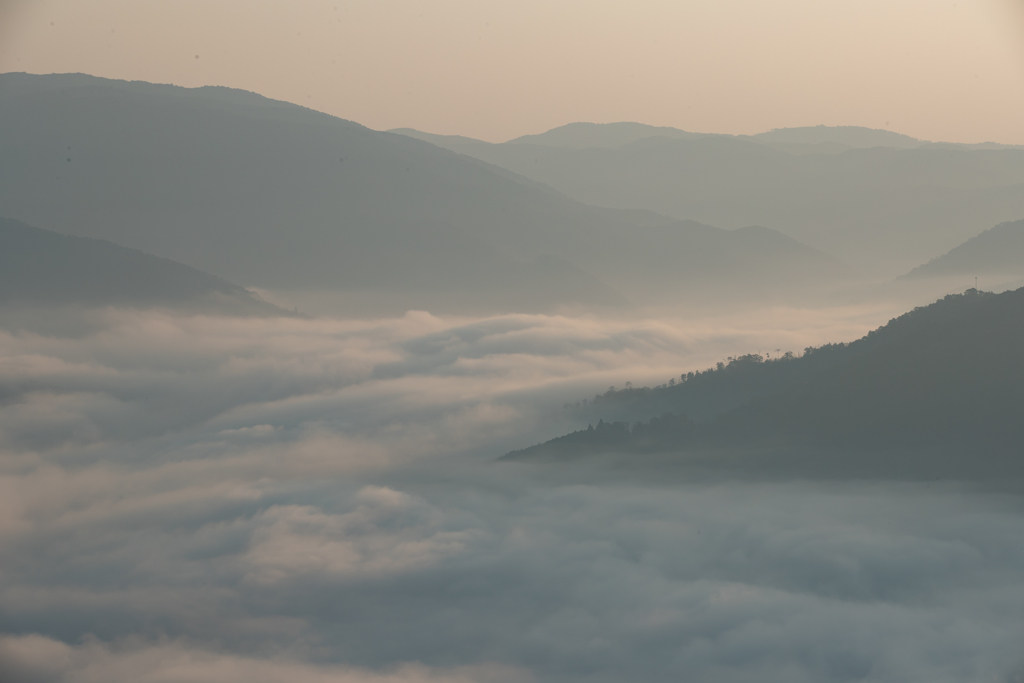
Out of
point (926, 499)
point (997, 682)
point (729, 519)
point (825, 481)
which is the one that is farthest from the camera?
point (729, 519)

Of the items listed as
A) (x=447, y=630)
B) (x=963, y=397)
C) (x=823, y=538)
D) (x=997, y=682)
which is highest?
(x=963, y=397)

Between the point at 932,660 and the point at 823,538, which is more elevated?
the point at 823,538

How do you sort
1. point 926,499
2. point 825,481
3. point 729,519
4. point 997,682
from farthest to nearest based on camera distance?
1. point 729,519
2. point 825,481
3. point 926,499
4. point 997,682

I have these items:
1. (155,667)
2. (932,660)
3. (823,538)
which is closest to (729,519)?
(823,538)

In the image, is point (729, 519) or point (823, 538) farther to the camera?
point (729, 519)

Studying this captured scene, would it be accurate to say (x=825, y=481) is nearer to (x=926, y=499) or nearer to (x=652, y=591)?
(x=926, y=499)

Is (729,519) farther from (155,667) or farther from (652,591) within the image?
(155,667)
